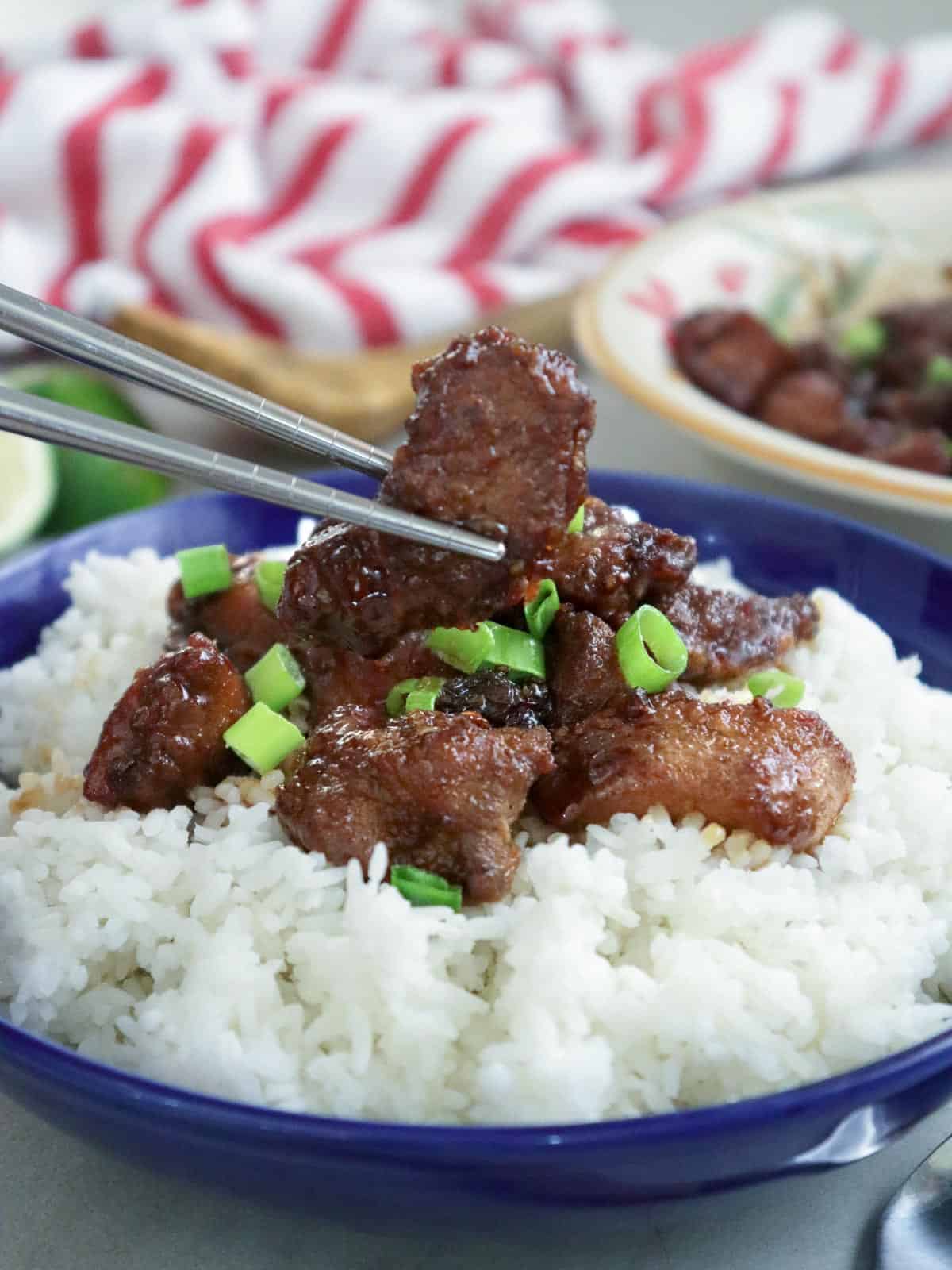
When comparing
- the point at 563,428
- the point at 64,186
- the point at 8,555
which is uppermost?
the point at 563,428

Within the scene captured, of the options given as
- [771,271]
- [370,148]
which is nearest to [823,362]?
[771,271]

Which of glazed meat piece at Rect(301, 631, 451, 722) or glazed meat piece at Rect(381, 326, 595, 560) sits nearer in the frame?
glazed meat piece at Rect(381, 326, 595, 560)

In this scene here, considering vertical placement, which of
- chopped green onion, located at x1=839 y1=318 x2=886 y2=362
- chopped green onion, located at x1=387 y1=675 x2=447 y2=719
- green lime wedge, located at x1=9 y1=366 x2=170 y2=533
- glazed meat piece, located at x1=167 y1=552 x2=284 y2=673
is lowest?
green lime wedge, located at x1=9 y1=366 x2=170 y2=533

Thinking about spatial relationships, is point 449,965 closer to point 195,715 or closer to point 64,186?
point 195,715

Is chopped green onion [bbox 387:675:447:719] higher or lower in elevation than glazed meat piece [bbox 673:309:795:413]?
higher

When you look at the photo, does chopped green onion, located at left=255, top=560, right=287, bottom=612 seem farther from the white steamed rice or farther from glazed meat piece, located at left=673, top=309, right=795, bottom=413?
glazed meat piece, located at left=673, top=309, right=795, bottom=413

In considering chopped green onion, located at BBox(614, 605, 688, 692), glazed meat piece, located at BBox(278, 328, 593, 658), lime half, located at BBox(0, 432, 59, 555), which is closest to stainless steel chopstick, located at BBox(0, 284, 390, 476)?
glazed meat piece, located at BBox(278, 328, 593, 658)

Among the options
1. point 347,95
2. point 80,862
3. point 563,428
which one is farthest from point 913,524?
point 347,95

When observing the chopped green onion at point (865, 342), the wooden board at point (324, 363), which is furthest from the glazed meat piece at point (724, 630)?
the chopped green onion at point (865, 342)
